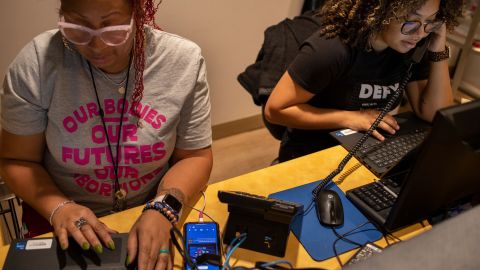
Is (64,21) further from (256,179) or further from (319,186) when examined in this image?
(319,186)

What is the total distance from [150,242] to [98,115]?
0.41 meters

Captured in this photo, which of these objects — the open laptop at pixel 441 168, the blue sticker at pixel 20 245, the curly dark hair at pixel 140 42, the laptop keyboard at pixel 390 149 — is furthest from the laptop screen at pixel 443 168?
the blue sticker at pixel 20 245

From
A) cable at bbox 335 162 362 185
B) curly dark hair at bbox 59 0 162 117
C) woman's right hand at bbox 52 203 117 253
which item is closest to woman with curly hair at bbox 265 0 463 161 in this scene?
cable at bbox 335 162 362 185

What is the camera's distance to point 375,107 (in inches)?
63.9

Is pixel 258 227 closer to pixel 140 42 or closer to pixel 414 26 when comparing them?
pixel 140 42

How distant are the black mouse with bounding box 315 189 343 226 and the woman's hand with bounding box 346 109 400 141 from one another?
1.29ft

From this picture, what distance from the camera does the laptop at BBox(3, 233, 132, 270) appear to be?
92cm

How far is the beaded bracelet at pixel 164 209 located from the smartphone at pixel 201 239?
0.04 metres

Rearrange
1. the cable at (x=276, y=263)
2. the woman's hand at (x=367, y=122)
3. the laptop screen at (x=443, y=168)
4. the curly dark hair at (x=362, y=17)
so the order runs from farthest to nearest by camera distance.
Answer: the woman's hand at (x=367, y=122), the curly dark hair at (x=362, y=17), the cable at (x=276, y=263), the laptop screen at (x=443, y=168)

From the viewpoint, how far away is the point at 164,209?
107 cm

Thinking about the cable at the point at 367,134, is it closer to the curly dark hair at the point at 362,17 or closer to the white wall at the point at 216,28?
the curly dark hair at the point at 362,17

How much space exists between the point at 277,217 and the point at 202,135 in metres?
0.40

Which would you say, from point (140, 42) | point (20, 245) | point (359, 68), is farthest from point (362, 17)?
point (20, 245)

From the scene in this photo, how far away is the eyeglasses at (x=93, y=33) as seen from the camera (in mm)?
1018
